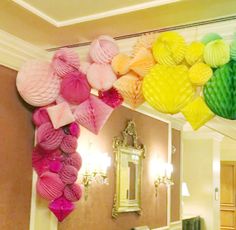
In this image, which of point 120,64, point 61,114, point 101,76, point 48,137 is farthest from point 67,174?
point 120,64

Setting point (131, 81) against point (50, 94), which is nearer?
point (131, 81)

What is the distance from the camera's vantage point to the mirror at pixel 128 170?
386cm

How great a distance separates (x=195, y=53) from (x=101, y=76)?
1.80 feet

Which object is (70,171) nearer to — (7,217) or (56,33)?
(7,217)

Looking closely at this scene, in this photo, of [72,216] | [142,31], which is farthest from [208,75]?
[72,216]

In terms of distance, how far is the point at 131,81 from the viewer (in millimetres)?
2039

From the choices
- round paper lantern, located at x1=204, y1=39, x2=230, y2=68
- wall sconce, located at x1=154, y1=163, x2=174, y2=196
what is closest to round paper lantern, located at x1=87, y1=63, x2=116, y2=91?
round paper lantern, located at x1=204, y1=39, x2=230, y2=68

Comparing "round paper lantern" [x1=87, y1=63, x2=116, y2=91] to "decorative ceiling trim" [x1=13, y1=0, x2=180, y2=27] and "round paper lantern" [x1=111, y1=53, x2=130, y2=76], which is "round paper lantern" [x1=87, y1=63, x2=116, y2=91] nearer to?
"round paper lantern" [x1=111, y1=53, x2=130, y2=76]

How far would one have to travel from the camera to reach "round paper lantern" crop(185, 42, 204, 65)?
1.82 meters

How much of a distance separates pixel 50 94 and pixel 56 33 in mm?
367

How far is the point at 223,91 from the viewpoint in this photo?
5.60ft

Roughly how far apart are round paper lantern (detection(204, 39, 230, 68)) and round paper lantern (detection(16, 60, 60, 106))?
91cm

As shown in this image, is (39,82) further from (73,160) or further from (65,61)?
(73,160)

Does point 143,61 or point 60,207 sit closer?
point 143,61
